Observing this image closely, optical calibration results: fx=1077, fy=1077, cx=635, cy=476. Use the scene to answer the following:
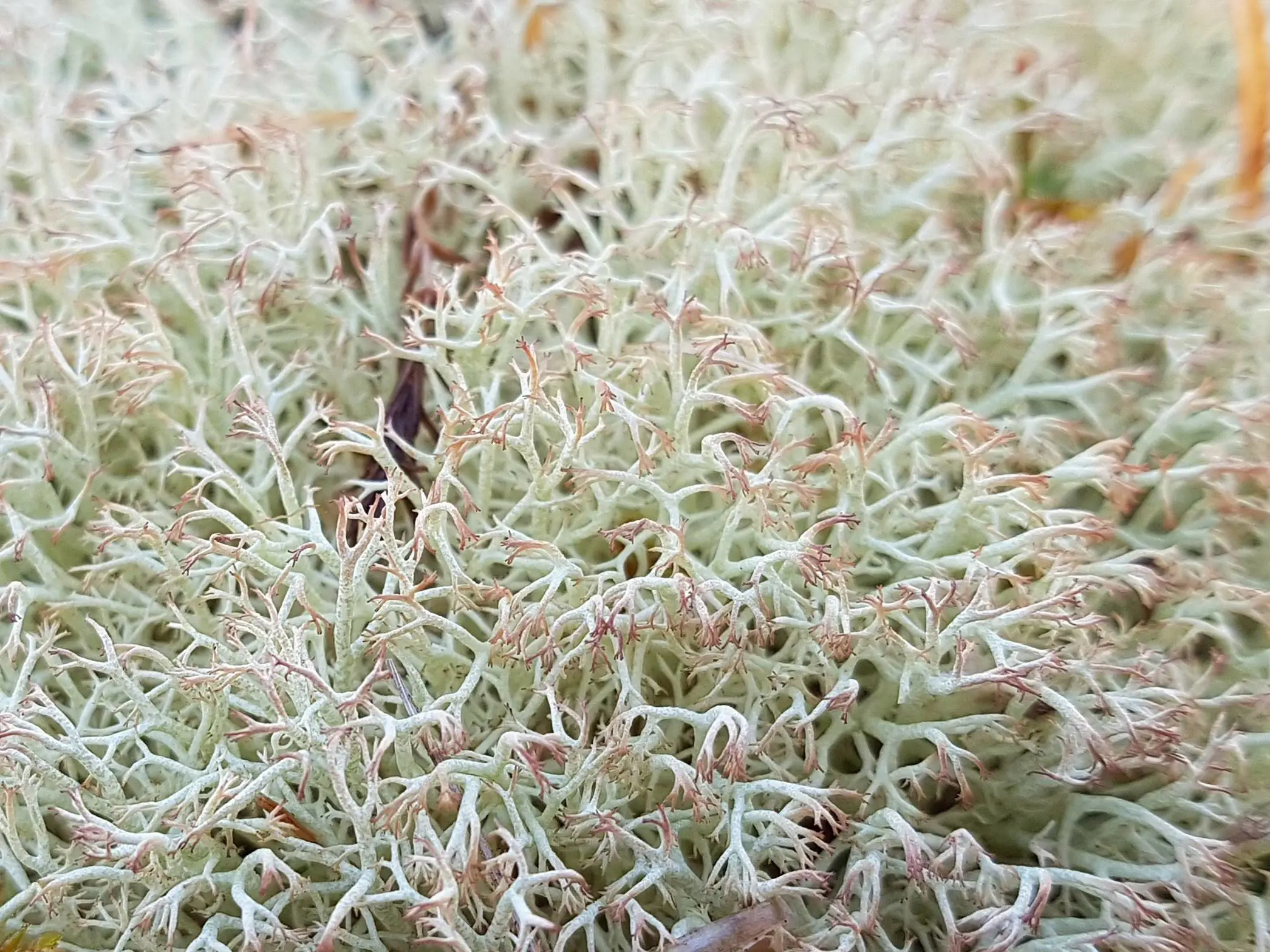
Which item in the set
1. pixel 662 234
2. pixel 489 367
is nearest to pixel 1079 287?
pixel 662 234

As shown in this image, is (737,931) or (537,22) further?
(537,22)

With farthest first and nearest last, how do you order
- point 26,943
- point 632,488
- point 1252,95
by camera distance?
point 1252,95, point 632,488, point 26,943

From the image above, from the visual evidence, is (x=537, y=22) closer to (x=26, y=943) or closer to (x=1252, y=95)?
(x=1252, y=95)

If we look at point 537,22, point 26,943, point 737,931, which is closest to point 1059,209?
point 537,22

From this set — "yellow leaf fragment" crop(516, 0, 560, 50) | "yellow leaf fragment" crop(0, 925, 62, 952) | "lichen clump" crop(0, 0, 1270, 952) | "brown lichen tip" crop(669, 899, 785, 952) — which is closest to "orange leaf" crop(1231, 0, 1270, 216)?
"lichen clump" crop(0, 0, 1270, 952)

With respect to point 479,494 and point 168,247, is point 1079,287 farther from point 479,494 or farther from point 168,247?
point 168,247

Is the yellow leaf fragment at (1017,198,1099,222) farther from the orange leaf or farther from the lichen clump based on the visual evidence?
the orange leaf

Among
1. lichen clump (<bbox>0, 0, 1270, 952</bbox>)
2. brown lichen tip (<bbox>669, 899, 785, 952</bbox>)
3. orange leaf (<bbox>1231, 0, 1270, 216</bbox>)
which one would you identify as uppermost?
orange leaf (<bbox>1231, 0, 1270, 216</bbox>)
